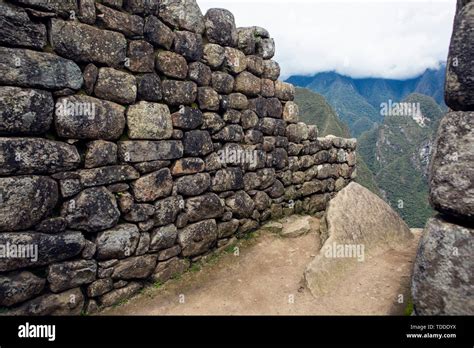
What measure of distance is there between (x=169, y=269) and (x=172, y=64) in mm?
3687

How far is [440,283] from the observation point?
3.41m

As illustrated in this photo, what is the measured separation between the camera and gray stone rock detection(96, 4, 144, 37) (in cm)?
476

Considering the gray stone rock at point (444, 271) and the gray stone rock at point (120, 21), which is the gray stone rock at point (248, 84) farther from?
the gray stone rock at point (444, 271)

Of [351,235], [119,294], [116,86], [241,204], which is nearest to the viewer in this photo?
[116,86]

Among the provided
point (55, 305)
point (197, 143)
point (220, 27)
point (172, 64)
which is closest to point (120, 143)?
point (197, 143)

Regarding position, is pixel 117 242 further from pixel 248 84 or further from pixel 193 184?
pixel 248 84

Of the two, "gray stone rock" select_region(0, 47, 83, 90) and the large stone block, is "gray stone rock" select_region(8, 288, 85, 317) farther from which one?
"gray stone rock" select_region(0, 47, 83, 90)

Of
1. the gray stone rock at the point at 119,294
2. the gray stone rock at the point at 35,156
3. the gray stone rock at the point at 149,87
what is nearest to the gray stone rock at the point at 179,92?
the gray stone rock at the point at 149,87

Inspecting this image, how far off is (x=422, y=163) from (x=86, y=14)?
123 m

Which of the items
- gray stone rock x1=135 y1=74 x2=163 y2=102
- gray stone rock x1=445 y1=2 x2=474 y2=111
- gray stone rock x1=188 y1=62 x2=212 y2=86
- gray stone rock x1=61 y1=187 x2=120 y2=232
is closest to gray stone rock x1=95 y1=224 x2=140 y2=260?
gray stone rock x1=61 y1=187 x2=120 y2=232

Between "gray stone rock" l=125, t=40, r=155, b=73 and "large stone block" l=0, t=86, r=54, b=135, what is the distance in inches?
56.3

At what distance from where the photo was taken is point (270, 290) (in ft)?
18.1

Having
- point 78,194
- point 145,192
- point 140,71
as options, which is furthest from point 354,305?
point 140,71

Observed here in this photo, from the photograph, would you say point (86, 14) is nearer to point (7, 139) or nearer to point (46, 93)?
point (46, 93)
